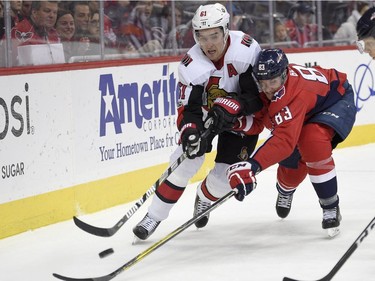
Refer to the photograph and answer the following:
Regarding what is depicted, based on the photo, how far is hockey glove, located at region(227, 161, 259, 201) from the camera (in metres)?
3.95

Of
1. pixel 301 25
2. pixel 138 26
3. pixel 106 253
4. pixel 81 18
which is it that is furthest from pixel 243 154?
pixel 301 25

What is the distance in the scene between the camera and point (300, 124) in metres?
4.14

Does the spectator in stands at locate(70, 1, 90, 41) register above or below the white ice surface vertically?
above

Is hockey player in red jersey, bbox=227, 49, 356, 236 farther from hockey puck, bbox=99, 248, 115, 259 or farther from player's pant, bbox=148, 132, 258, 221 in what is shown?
hockey puck, bbox=99, 248, 115, 259

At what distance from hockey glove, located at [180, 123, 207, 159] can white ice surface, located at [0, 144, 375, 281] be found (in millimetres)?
480

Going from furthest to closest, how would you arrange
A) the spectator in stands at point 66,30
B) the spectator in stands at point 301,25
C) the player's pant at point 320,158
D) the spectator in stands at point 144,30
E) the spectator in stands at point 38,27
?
the spectator in stands at point 301,25 < the spectator in stands at point 144,30 < the spectator in stands at point 66,30 < the spectator in stands at point 38,27 < the player's pant at point 320,158

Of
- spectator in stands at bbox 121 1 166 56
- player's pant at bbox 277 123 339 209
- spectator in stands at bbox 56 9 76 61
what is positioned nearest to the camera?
player's pant at bbox 277 123 339 209

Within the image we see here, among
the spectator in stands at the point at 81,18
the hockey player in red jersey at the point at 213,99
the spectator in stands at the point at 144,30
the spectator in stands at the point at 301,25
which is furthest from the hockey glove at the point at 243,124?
the spectator in stands at the point at 301,25

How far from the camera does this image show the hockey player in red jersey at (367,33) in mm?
3967

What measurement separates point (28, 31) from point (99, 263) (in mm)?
1723

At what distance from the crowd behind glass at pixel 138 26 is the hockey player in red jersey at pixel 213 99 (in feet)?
4.15

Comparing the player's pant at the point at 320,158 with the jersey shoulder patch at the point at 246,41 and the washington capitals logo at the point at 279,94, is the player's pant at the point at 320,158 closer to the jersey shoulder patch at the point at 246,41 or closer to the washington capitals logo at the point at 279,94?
the washington capitals logo at the point at 279,94

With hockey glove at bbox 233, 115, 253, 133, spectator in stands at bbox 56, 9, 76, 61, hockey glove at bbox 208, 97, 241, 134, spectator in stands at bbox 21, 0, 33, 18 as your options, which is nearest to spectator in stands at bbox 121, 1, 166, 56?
spectator in stands at bbox 56, 9, 76, 61

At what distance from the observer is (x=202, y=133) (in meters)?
4.27
